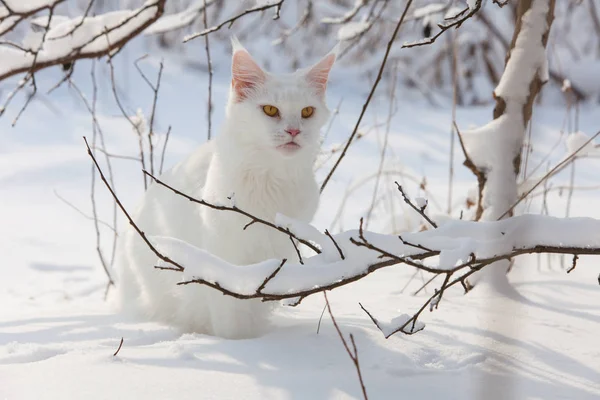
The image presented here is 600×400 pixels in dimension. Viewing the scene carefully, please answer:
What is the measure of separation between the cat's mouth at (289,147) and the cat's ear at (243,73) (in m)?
0.24

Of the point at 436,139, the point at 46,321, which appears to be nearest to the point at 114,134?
the point at 436,139

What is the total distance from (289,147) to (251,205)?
23 cm

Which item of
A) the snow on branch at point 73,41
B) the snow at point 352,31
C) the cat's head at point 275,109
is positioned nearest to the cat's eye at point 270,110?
the cat's head at point 275,109

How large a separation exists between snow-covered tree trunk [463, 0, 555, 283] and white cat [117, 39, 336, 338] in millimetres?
639

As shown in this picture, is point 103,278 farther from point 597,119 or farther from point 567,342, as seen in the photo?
point 597,119

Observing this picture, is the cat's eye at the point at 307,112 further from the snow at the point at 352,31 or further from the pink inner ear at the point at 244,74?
the snow at the point at 352,31

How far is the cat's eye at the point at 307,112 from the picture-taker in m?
2.19

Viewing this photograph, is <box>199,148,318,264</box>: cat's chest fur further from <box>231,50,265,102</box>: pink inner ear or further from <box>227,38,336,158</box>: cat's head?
<box>231,50,265,102</box>: pink inner ear

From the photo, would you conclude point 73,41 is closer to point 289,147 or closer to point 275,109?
point 275,109

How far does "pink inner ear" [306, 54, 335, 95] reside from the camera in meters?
2.27

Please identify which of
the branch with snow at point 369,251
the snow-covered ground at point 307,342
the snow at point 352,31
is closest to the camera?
the branch with snow at point 369,251

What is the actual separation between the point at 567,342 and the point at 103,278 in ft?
9.12

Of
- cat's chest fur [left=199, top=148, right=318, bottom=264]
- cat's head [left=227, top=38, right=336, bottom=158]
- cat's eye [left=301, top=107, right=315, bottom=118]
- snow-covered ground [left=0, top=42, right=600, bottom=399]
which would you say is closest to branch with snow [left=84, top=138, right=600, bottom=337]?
snow-covered ground [left=0, top=42, right=600, bottom=399]

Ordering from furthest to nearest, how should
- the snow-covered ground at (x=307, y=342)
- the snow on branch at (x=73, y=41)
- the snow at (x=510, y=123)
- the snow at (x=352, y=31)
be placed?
the snow at (x=352, y=31)
the snow on branch at (x=73, y=41)
the snow at (x=510, y=123)
the snow-covered ground at (x=307, y=342)
